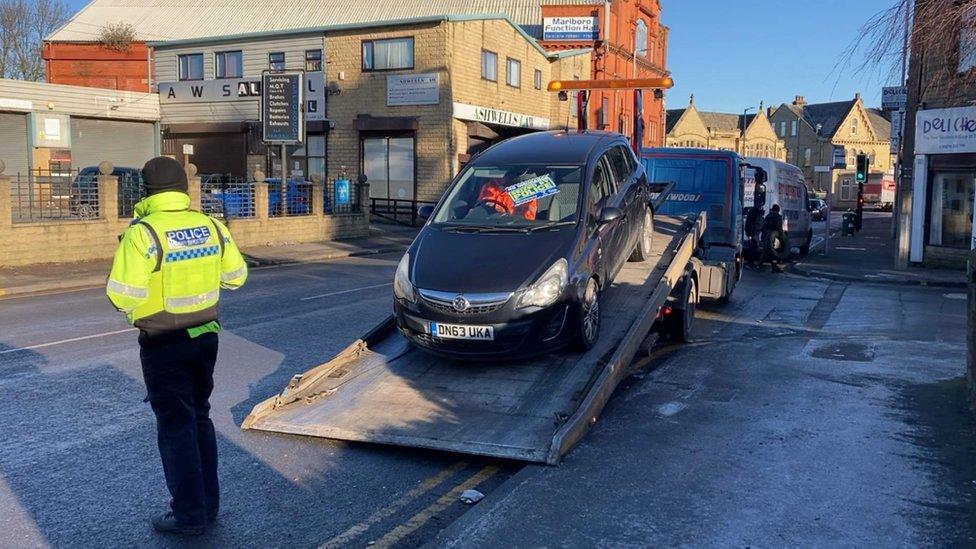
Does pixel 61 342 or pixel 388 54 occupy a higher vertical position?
pixel 388 54

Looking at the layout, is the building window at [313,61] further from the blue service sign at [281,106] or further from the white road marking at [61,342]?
the white road marking at [61,342]

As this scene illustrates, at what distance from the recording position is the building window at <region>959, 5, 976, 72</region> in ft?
28.1

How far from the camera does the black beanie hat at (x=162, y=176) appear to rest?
4465 mm

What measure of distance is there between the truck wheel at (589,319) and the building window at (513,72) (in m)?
29.4

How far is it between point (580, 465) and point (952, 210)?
60.7 ft

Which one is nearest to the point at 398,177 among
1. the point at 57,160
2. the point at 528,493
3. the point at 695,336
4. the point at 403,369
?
the point at 57,160

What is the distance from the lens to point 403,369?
7.12 metres

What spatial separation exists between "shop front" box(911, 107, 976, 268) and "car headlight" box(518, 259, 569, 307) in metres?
16.2

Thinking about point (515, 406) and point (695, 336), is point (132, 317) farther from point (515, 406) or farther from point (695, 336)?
point (695, 336)

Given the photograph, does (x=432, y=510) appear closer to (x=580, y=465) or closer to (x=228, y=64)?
(x=580, y=465)

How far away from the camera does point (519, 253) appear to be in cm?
709

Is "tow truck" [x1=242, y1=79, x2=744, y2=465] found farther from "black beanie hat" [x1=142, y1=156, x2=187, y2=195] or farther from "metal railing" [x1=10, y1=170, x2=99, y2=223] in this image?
"metal railing" [x1=10, y1=170, x2=99, y2=223]

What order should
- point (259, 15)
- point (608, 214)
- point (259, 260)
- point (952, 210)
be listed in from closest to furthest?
point (608, 214)
point (259, 260)
point (952, 210)
point (259, 15)

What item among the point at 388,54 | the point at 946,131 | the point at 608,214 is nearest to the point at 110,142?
the point at 388,54
